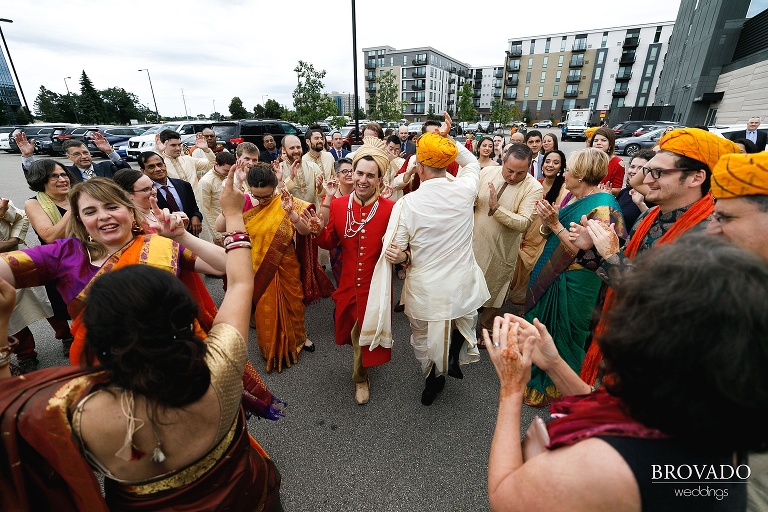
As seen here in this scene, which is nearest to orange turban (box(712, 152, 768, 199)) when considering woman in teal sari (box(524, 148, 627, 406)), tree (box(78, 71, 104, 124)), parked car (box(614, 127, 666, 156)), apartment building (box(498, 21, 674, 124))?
woman in teal sari (box(524, 148, 627, 406))

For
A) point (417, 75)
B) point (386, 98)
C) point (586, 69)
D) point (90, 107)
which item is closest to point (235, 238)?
point (386, 98)

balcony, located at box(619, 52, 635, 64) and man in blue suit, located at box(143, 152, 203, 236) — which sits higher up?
balcony, located at box(619, 52, 635, 64)

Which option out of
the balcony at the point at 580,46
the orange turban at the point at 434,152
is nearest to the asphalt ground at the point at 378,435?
the orange turban at the point at 434,152

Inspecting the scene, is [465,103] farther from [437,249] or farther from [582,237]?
[582,237]

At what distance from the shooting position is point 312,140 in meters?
5.66

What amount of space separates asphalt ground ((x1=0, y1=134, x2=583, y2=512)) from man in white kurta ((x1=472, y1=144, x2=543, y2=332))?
2.88 feet

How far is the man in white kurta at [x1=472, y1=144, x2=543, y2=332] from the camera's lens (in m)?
3.25

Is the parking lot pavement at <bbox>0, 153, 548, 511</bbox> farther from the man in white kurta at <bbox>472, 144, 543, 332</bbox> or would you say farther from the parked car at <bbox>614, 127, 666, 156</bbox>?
the parked car at <bbox>614, 127, 666, 156</bbox>

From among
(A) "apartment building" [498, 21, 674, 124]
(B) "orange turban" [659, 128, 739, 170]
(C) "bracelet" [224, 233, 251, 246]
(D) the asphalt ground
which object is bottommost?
(D) the asphalt ground

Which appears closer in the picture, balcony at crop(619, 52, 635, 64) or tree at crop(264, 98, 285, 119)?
tree at crop(264, 98, 285, 119)

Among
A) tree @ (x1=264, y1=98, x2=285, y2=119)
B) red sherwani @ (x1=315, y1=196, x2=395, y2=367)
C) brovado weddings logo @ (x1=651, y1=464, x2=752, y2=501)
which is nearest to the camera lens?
brovado weddings logo @ (x1=651, y1=464, x2=752, y2=501)

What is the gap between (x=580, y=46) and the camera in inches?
2079

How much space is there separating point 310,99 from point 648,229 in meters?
14.2

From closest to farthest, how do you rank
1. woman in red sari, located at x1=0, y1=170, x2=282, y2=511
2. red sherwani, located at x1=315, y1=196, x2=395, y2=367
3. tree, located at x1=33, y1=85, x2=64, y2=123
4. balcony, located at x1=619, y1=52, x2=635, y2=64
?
1. woman in red sari, located at x1=0, y1=170, x2=282, y2=511
2. red sherwani, located at x1=315, y1=196, x2=395, y2=367
3. tree, located at x1=33, y1=85, x2=64, y2=123
4. balcony, located at x1=619, y1=52, x2=635, y2=64
